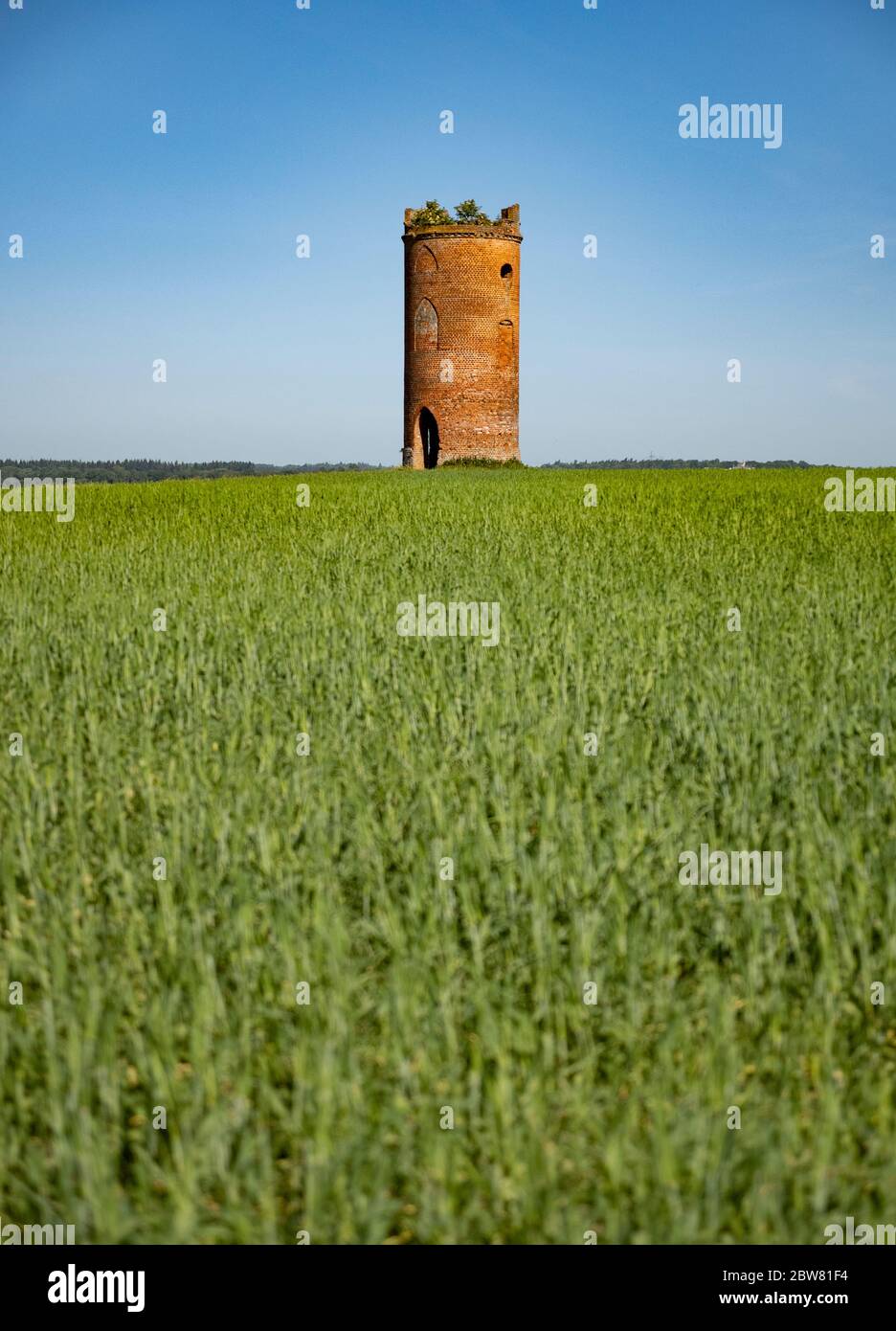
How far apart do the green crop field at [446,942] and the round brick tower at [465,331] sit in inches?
1283

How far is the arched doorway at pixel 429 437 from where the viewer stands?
123 feet

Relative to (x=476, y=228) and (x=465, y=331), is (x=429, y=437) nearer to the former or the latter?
(x=465, y=331)

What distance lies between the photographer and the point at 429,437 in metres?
38.2

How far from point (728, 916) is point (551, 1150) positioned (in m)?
1.00

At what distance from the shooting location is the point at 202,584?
7.80 meters

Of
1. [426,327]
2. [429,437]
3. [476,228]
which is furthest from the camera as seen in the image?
[429,437]

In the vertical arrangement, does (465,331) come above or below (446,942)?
above

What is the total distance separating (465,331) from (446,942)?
3649 centimetres

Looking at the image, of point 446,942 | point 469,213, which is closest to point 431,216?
point 469,213

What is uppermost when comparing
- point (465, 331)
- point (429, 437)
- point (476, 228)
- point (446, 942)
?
point (476, 228)

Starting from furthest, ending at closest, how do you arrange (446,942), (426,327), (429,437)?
(429,437), (426,327), (446,942)

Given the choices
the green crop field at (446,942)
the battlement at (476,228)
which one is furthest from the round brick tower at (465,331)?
the green crop field at (446,942)

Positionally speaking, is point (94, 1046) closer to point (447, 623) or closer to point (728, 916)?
point (728, 916)

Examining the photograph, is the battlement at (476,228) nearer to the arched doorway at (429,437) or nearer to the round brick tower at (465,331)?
the round brick tower at (465,331)
